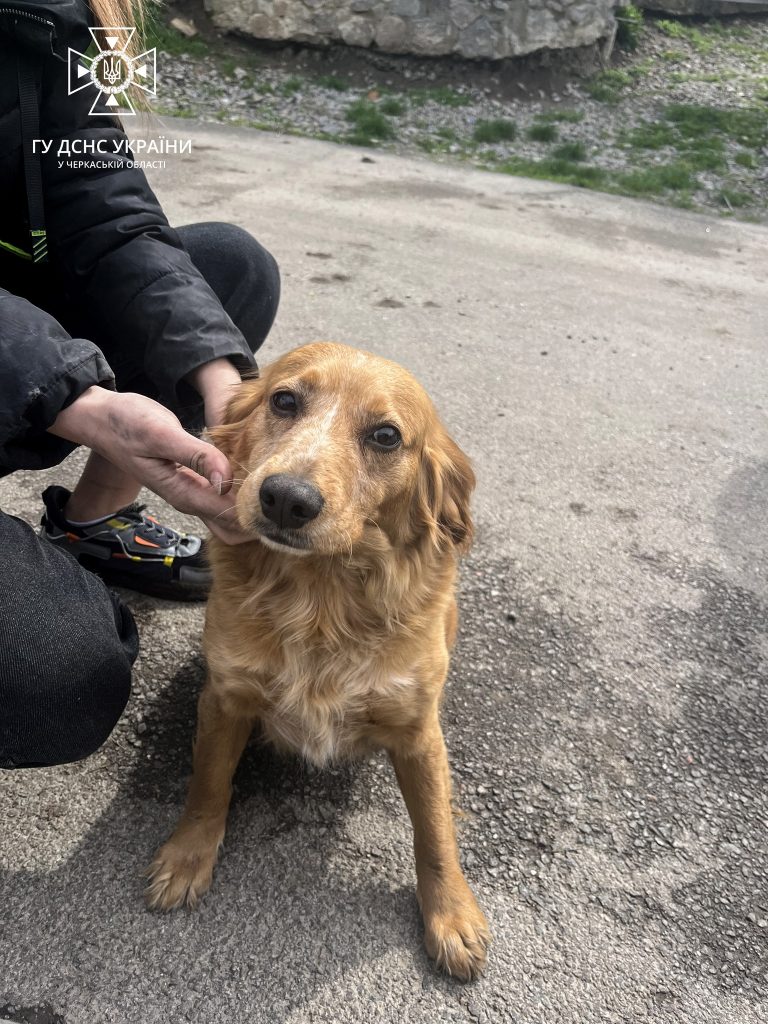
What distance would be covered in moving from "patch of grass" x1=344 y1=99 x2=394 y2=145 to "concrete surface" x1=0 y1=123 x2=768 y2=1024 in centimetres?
530

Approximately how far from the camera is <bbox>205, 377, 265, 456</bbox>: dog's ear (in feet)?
6.30

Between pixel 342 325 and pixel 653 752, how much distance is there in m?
3.05

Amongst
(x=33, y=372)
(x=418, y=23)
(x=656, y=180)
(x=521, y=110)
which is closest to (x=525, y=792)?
(x=33, y=372)

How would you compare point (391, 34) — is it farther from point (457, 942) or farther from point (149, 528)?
point (457, 942)

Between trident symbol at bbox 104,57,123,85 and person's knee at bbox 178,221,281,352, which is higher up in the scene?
trident symbol at bbox 104,57,123,85

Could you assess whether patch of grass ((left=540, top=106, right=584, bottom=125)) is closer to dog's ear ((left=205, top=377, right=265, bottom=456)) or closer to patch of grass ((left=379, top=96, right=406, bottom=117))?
patch of grass ((left=379, top=96, right=406, bottom=117))

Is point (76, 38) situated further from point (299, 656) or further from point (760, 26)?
point (760, 26)

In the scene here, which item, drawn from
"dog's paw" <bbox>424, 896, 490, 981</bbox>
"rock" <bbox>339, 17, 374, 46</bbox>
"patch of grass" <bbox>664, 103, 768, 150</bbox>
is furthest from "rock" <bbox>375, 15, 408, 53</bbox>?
"dog's paw" <bbox>424, 896, 490, 981</bbox>

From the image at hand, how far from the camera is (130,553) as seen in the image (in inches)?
103

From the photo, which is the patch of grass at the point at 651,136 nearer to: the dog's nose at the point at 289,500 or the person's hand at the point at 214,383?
the person's hand at the point at 214,383

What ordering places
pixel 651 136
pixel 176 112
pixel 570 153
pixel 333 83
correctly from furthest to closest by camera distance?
1. pixel 333 83
2. pixel 651 136
3. pixel 570 153
4. pixel 176 112

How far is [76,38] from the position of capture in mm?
2078

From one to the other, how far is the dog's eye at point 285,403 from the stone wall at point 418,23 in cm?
1040

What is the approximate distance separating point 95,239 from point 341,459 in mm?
1102
